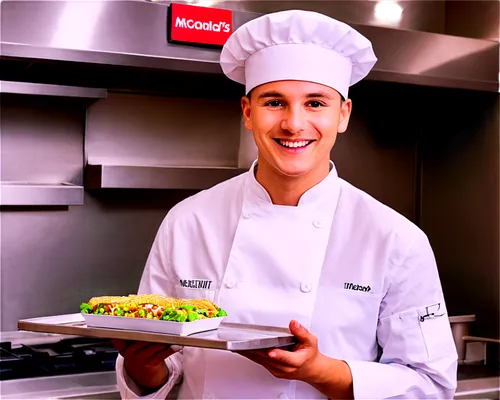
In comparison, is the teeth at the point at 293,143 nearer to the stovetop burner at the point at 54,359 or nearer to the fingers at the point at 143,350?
the fingers at the point at 143,350

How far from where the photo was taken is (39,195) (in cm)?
231

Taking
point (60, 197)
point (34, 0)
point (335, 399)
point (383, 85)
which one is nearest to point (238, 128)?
point (383, 85)

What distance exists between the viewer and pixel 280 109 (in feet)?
5.01

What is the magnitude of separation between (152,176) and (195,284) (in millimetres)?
919

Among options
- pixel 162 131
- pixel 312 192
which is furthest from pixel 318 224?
pixel 162 131

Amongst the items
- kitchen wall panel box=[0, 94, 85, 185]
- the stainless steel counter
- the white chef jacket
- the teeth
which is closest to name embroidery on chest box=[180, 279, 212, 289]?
the white chef jacket

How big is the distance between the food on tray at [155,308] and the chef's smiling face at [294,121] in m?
0.31

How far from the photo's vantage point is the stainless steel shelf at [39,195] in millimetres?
2299

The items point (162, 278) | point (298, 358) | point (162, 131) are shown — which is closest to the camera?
point (298, 358)

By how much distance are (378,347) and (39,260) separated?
1.32 metres

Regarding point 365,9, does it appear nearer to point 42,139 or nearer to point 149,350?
point 42,139

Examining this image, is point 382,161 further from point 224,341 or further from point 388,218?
point 224,341

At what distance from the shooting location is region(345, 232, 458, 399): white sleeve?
1.53m

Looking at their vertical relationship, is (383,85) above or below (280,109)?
above
